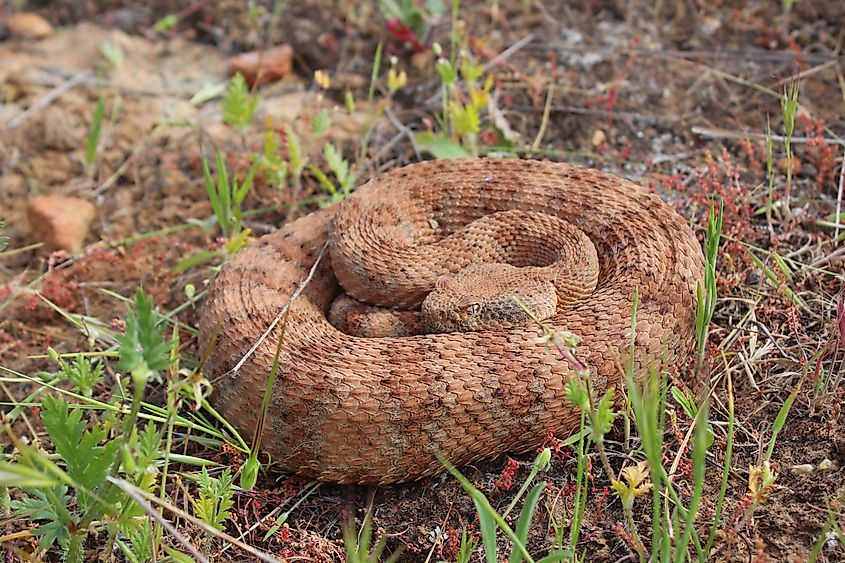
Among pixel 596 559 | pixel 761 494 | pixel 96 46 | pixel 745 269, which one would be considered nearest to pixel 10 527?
pixel 596 559

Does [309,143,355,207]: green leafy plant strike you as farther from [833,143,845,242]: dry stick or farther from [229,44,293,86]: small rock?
[833,143,845,242]: dry stick

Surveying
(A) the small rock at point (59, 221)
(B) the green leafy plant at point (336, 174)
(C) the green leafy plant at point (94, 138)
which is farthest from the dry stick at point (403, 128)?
(A) the small rock at point (59, 221)

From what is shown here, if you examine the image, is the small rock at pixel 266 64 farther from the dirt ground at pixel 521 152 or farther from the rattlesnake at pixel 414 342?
the rattlesnake at pixel 414 342

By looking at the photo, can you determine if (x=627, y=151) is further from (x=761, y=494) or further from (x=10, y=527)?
(x=10, y=527)

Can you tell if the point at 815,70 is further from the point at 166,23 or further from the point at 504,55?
the point at 166,23

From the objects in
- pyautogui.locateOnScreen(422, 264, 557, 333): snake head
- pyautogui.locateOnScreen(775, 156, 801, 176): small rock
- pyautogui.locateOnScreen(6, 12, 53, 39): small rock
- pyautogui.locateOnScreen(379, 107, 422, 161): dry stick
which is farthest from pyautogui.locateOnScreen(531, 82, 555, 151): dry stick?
pyautogui.locateOnScreen(6, 12, 53, 39): small rock

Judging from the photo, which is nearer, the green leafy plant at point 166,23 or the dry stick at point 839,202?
the dry stick at point 839,202

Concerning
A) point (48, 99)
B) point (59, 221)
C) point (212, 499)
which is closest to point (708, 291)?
point (212, 499)

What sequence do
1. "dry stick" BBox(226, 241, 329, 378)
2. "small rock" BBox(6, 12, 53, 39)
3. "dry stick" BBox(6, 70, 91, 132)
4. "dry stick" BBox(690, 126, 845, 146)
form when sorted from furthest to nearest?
"small rock" BBox(6, 12, 53, 39) < "dry stick" BBox(6, 70, 91, 132) < "dry stick" BBox(690, 126, 845, 146) < "dry stick" BBox(226, 241, 329, 378)
